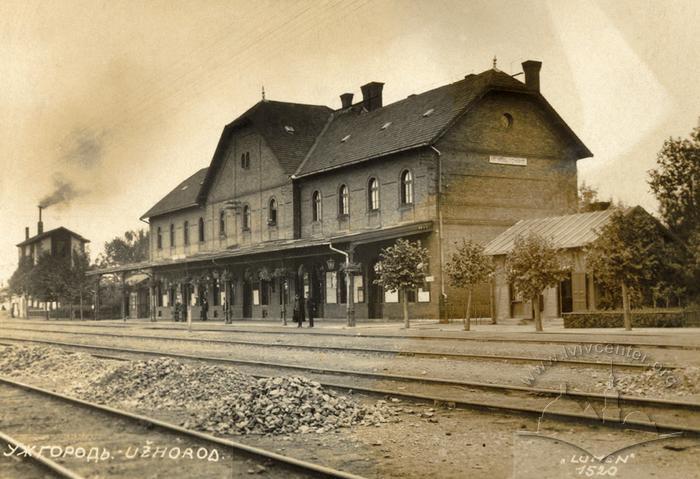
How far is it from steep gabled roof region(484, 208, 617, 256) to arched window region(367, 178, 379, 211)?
5.99 m

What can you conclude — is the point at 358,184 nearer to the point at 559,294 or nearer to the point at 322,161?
the point at 322,161

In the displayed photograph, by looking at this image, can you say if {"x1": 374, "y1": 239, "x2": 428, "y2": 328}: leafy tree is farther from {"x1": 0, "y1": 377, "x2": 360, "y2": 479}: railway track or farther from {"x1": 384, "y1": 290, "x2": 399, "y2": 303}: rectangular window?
{"x1": 0, "y1": 377, "x2": 360, "y2": 479}: railway track

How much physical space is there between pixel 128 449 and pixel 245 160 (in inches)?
1450

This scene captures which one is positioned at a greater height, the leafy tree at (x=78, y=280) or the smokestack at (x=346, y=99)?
the smokestack at (x=346, y=99)

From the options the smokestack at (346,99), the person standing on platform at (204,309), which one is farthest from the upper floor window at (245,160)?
the person standing on platform at (204,309)

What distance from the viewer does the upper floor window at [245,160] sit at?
1727 inches

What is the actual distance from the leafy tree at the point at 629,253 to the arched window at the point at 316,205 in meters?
19.3

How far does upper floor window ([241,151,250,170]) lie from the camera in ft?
144

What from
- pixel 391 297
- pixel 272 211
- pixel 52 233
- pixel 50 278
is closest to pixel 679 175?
pixel 391 297

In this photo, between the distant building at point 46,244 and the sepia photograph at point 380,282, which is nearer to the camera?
the sepia photograph at point 380,282

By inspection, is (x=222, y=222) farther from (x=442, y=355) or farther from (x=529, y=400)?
(x=529, y=400)

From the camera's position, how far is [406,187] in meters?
33.0

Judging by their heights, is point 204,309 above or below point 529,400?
above

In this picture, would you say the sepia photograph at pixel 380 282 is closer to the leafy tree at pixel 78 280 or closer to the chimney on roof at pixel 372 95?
the chimney on roof at pixel 372 95
